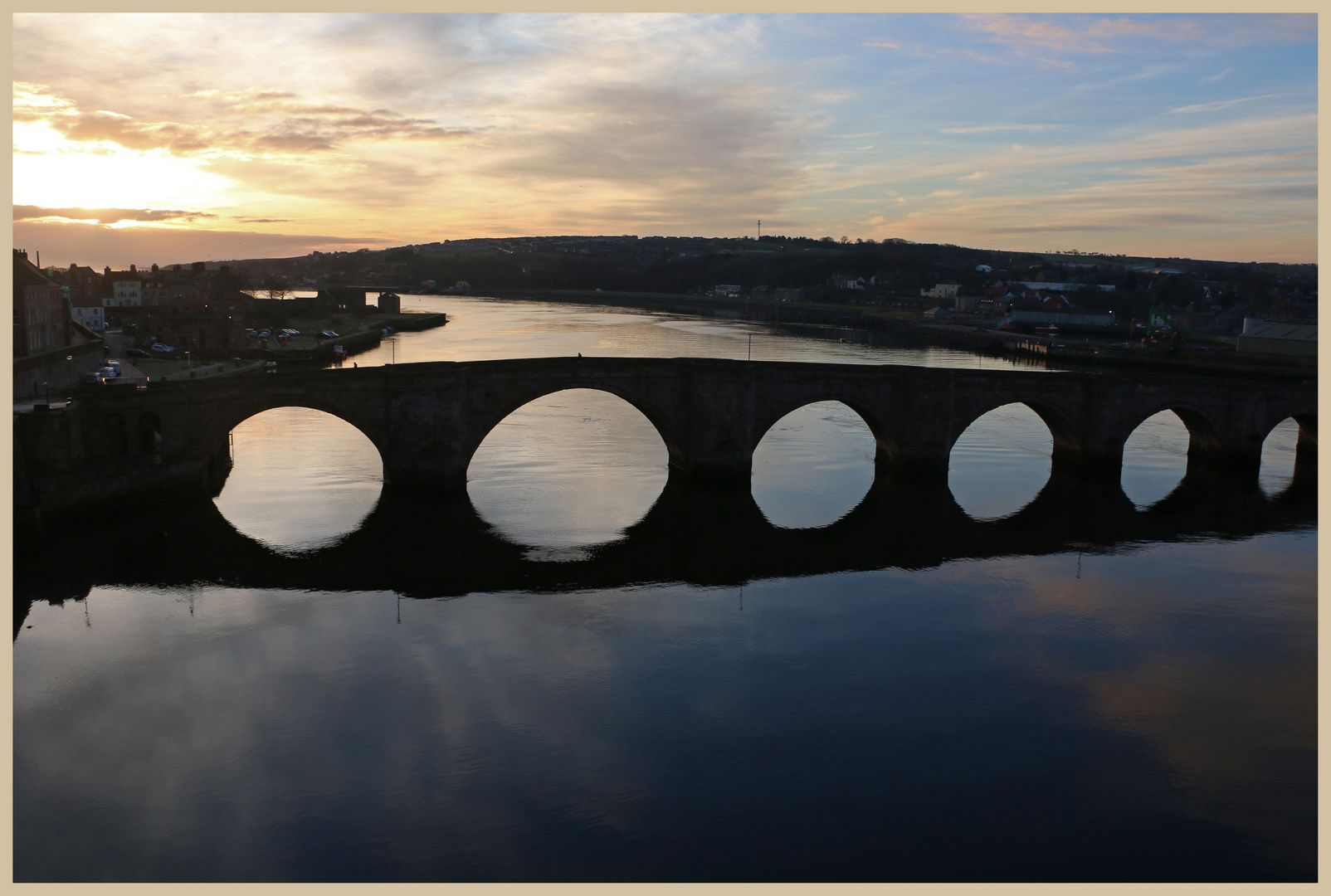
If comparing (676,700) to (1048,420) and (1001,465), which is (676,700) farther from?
(1001,465)

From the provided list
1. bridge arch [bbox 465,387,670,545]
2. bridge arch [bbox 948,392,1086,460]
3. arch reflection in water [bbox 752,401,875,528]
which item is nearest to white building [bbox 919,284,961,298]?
arch reflection in water [bbox 752,401,875,528]

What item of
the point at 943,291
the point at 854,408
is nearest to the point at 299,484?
the point at 854,408

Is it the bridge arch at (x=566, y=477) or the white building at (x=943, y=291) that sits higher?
the white building at (x=943, y=291)

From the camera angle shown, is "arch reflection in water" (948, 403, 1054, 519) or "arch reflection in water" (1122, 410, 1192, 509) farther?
"arch reflection in water" (1122, 410, 1192, 509)

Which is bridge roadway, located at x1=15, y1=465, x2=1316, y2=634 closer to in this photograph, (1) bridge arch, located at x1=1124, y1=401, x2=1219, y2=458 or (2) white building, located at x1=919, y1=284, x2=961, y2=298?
(1) bridge arch, located at x1=1124, y1=401, x2=1219, y2=458

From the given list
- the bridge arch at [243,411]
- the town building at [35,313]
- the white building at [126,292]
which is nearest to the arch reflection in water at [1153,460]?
the bridge arch at [243,411]

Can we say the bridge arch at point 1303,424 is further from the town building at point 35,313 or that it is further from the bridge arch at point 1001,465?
the town building at point 35,313
